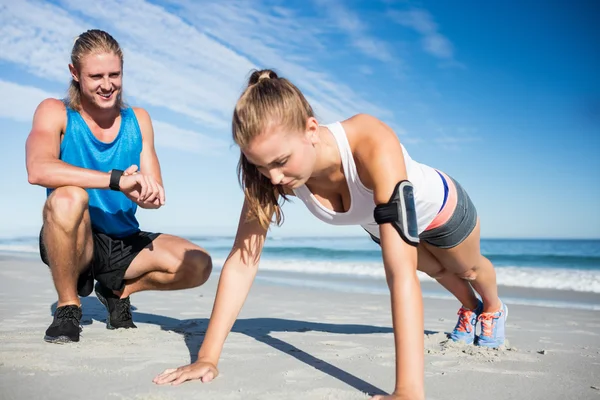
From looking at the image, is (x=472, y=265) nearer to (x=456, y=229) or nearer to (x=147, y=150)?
(x=456, y=229)

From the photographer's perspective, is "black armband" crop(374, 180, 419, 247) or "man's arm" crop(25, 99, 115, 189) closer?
"black armband" crop(374, 180, 419, 247)

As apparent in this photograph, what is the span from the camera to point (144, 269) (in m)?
3.75

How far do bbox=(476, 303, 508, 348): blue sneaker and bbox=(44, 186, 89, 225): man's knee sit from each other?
2570mm

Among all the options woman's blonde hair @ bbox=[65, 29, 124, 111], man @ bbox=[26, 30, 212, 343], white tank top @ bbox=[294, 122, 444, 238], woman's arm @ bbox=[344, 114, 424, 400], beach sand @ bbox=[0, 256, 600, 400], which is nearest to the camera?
woman's arm @ bbox=[344, 114, 424, 400]

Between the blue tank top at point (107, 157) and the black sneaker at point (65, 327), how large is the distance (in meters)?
0.63

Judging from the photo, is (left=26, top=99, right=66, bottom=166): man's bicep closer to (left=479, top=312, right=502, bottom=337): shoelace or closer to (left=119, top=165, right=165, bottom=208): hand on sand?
(left=119, top=165, right=165, bottom=208): hand on sand

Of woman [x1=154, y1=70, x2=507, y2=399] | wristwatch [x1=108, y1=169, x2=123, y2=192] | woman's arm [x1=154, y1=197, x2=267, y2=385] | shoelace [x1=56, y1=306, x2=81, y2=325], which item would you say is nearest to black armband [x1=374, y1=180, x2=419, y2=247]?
woman [x1=154, y1=70, x2=507, y2=399]

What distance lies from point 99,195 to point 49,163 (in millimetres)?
490

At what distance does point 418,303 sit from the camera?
212cm

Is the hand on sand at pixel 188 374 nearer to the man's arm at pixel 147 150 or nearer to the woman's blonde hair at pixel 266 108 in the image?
the woman's blonde hair at pixel 266 108

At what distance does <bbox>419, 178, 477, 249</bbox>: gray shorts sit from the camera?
3061 mm

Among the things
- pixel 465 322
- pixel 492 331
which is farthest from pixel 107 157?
pixel 492 331

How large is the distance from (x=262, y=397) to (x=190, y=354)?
86 centimetres

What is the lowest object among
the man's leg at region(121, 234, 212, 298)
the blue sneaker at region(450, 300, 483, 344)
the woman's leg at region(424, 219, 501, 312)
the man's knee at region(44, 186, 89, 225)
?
the blue sneaker at region(450, 300, 483, 344)
